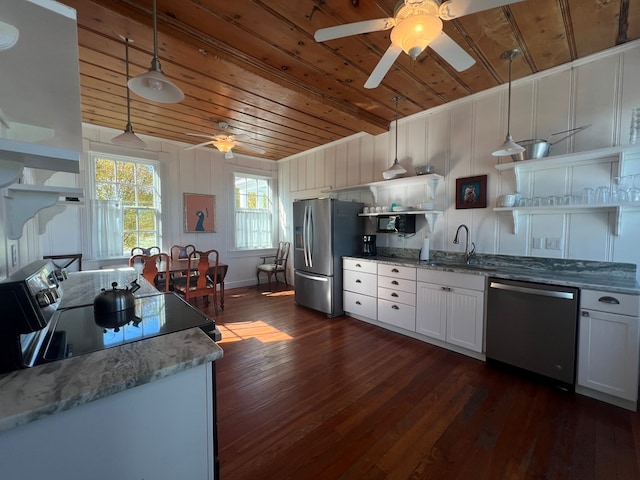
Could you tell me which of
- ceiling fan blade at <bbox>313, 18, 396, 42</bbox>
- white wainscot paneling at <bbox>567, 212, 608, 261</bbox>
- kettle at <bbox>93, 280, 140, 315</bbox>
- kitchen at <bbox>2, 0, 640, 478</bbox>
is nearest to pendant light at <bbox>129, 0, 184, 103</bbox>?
ceiling fan blade at <bbox>313, 18, 396, 42</bbox>

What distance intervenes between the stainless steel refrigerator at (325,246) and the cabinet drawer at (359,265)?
11cm

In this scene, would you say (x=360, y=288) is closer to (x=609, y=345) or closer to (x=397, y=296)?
(x=397, y=296)

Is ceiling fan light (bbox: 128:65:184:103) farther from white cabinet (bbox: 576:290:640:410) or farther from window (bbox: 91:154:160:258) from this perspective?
window (bbox: 91:154:160:258)

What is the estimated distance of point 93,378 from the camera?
74 cm

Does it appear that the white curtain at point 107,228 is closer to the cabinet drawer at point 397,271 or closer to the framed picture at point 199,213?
the framed picture at point 199,213

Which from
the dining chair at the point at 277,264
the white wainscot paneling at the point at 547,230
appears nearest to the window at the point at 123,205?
the dining chair at the point at 277,264

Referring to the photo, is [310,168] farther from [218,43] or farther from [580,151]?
[580,151]

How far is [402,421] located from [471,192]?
97.5 inches

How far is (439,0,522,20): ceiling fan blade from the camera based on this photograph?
1310mm

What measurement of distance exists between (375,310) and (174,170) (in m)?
4.11

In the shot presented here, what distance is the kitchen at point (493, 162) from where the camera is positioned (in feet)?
7.53

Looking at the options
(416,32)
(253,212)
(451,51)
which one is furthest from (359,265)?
(253,212)

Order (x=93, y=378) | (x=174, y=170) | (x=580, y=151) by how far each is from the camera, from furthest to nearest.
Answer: (x=174, y=170) → (x=580, y=151) → (x=93, y=378)

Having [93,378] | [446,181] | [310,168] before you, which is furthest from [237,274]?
[93,378]
